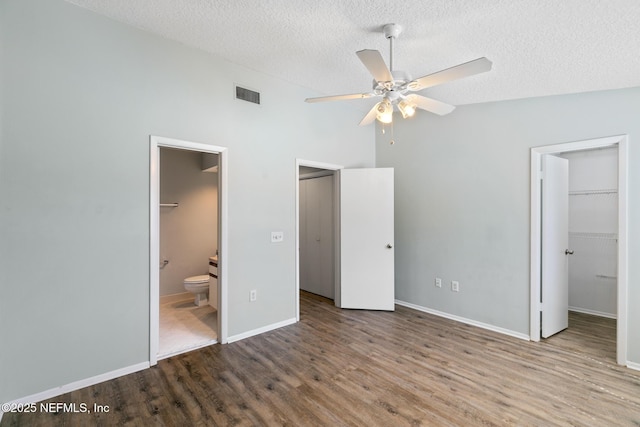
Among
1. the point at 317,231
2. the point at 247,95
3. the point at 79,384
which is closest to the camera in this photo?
the point at 79,384

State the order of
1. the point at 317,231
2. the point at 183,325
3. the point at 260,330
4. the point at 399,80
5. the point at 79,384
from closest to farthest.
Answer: the point at 399,80 < the point at 79,384 < the point at 260,330 < the point at 183,325 < the point at 317,231

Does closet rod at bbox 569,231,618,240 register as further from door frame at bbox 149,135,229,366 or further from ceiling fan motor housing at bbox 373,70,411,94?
door frame at bbox 149,135,229,366

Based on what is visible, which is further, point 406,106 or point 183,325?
point 183,325

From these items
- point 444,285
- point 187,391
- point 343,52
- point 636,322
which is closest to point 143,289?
point 187,391

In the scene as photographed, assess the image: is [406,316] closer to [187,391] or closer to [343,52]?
[187,391]

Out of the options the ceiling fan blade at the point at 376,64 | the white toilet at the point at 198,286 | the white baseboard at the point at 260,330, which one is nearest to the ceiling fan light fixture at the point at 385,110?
the ceiling fan blade at the point at 376,64

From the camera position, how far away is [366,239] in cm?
398

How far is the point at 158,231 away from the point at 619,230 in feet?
13.4

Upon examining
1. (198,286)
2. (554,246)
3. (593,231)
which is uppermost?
(593,231)

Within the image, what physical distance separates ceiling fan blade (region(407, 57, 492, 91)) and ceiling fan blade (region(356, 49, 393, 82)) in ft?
0.71

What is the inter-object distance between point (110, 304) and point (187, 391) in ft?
3.03

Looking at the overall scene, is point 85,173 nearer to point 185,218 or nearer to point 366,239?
point 185,218

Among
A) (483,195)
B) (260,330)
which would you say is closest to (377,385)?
(260,330)

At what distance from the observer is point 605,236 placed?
3.78 metres
